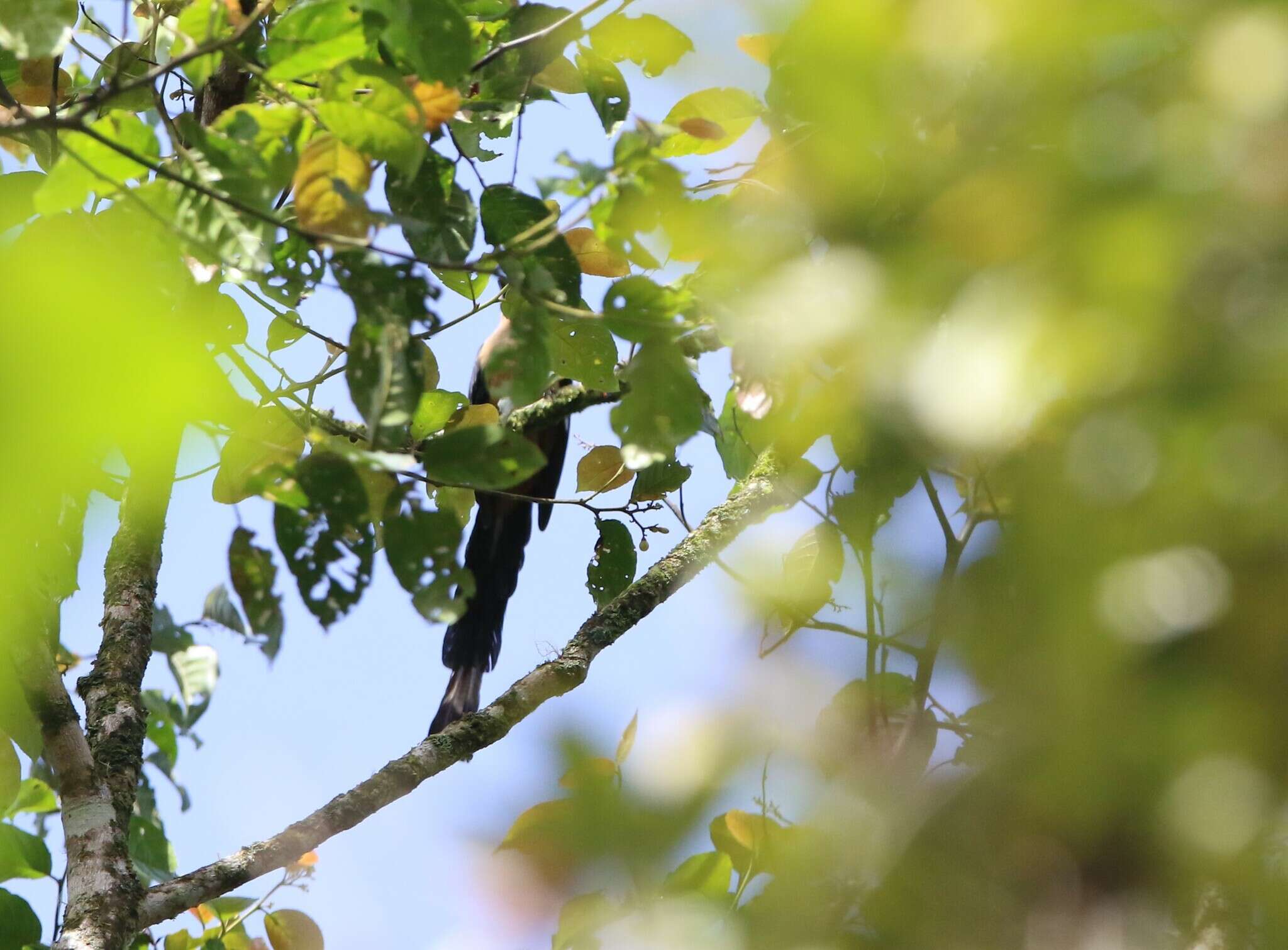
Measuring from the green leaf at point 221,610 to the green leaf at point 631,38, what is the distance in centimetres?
141

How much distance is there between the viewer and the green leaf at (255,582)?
1.04 meters

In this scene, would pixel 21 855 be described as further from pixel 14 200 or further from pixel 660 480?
pixel 660 480

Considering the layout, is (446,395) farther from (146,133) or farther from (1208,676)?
(1208,676)

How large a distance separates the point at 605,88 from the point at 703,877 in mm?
1088

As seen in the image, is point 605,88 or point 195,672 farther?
point 195,672

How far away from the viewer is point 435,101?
1.11 meters

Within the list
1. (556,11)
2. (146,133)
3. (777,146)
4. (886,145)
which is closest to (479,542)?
(556,11)

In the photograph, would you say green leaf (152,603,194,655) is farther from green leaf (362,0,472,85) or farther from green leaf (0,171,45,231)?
green leaf (362,0,472,85)

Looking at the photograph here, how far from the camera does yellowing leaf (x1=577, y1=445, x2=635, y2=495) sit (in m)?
1.89

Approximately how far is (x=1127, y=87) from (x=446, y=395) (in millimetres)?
1346

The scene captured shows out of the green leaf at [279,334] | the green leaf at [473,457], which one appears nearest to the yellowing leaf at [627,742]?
the green leaf at [473,457]

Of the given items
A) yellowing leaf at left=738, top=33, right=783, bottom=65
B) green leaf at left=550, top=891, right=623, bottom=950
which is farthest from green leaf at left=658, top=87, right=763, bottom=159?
green leaf at left=550, top=891, right=623, bottom=950

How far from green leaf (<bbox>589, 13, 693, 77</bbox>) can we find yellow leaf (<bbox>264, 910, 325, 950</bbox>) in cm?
157

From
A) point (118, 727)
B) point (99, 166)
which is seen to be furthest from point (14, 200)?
point (118, 727)
